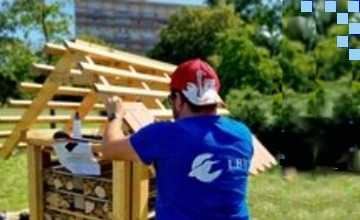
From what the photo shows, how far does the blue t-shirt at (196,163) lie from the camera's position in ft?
5.07

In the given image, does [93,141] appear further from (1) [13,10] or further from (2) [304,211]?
(1) [13,10]

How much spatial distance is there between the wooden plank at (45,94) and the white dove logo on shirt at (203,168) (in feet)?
4.82

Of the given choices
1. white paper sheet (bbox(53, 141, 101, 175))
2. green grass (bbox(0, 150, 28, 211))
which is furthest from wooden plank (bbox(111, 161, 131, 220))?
green grass (bbox(0, 150, 28, 211))

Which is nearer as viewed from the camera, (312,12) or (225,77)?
(312,12)

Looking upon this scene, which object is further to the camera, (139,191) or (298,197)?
(298,197)

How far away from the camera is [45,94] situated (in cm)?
Result: 301

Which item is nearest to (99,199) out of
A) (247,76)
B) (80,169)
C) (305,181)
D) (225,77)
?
(80,169)

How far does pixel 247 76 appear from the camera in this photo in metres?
9.48

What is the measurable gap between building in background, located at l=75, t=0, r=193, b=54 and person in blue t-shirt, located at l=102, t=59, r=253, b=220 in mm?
22168

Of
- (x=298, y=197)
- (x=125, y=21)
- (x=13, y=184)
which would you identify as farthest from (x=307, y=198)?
(x=125, y=21)

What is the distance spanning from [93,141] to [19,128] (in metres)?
0.69

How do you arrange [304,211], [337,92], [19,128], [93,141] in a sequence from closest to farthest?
[93,141]
[19,128]
[337,92]
[304,211]

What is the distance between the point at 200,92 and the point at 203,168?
0.22 m

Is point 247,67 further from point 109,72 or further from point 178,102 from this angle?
point 178,102
